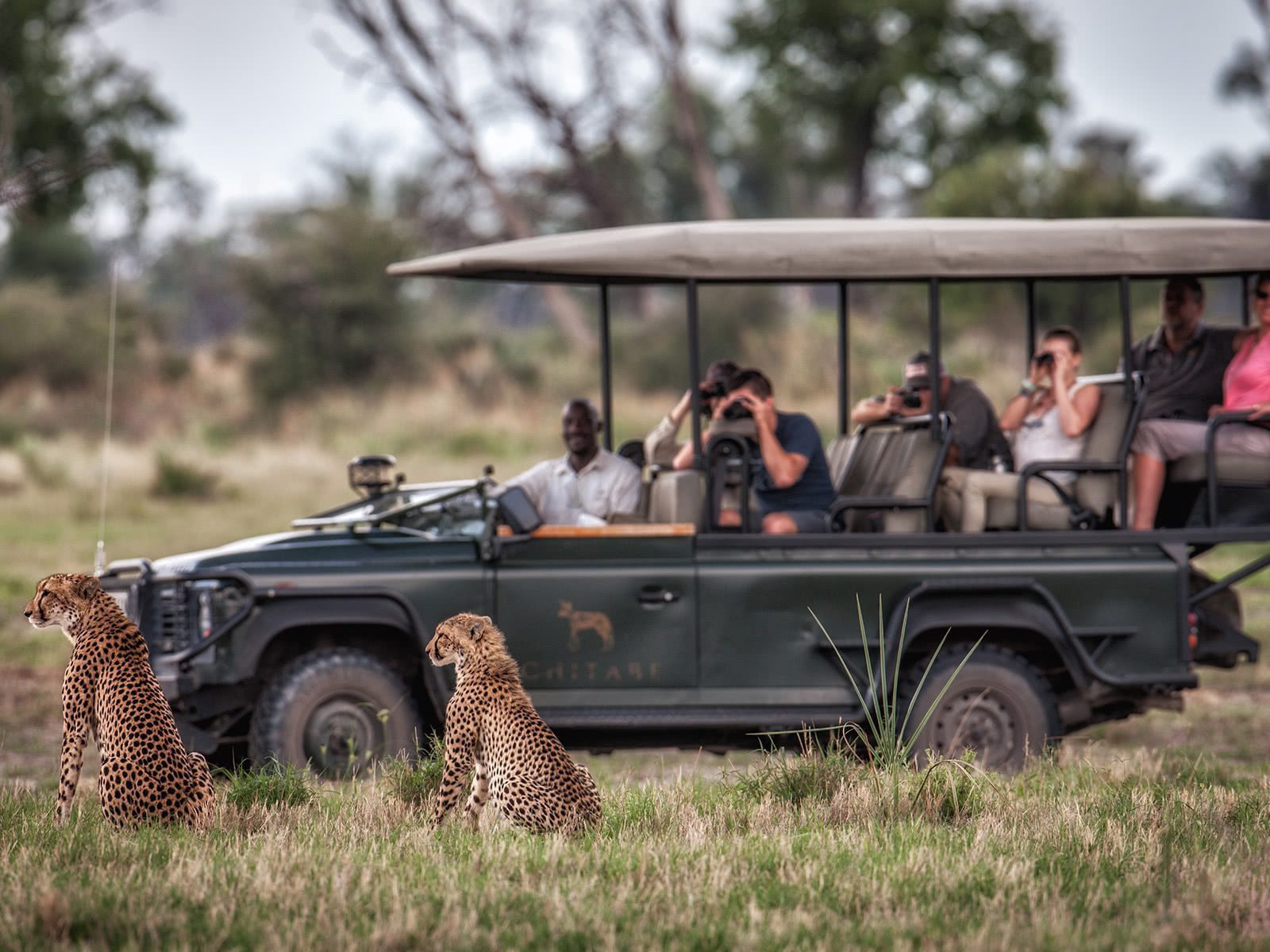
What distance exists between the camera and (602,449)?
26.7ft

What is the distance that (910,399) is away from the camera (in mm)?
8117

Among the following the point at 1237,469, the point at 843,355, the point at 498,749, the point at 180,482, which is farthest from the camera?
the point at 180,482

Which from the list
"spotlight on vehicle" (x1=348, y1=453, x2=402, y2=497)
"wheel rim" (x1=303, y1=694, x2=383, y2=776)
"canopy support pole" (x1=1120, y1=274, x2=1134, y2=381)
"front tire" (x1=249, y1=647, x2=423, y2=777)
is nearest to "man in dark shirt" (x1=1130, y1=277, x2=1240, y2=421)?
"canopy support pole" (x1=1120, y1=274, x2=1134, y2=381)

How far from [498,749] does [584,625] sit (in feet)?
4.60

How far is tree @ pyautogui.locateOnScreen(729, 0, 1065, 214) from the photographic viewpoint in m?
30.7

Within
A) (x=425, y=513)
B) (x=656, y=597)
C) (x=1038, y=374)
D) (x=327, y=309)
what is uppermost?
(x=327, y=309)

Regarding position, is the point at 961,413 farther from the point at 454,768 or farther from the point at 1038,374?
the point at 454,768

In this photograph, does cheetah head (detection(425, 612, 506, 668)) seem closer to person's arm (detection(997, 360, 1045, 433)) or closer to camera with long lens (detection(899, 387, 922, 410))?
camera with long lens (detection(899, 387, 922, 410))

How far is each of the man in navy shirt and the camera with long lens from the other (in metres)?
0.57

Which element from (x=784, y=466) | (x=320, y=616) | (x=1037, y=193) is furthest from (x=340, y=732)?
(x=1037, y=193)

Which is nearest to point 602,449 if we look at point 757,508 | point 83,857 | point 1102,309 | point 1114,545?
point 757,508

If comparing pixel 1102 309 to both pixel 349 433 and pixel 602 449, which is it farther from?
pixel 602 449

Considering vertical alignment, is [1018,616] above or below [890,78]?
below

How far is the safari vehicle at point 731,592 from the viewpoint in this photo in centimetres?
691
